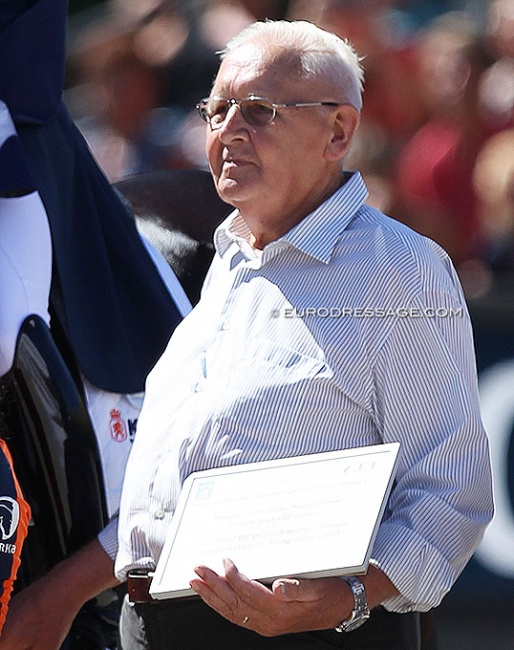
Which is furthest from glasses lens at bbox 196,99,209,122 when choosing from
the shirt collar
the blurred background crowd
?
the blurred background crowd

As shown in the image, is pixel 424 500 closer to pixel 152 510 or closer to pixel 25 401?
pixel 152 510

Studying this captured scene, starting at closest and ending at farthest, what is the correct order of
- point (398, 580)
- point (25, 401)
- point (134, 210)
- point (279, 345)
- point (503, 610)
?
point (398, 580)
point (279, 345)
point (25, 401)
point (134, 210)
point (503, 610)

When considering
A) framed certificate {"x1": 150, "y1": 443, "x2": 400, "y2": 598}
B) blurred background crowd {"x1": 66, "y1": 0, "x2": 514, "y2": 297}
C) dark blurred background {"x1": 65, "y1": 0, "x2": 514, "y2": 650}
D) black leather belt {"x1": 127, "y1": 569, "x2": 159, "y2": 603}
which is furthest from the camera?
blurred background crowd {"x1": 66, "y1": 0, "x2": 514, "y2": 297}

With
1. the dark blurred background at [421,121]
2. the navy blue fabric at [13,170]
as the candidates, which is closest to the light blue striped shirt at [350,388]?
the navy blue fabric at [13,170]

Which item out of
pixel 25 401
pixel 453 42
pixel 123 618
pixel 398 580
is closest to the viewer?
pixel 398 580

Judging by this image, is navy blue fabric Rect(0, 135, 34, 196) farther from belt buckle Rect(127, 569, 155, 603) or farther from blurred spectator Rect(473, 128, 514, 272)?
blurred spectator Rect(473, 128, 514, 272)

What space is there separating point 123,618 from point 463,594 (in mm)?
2425

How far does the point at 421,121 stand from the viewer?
21.4ft

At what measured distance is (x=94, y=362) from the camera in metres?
3.28

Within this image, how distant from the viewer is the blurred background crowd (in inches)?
232

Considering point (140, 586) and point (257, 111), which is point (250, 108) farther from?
point (140, 586)

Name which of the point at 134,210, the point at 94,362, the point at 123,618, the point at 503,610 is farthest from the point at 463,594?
the point at 123,618

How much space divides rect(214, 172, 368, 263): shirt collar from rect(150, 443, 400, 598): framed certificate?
0.41 m

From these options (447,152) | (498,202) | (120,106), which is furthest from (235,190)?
(120,106)
